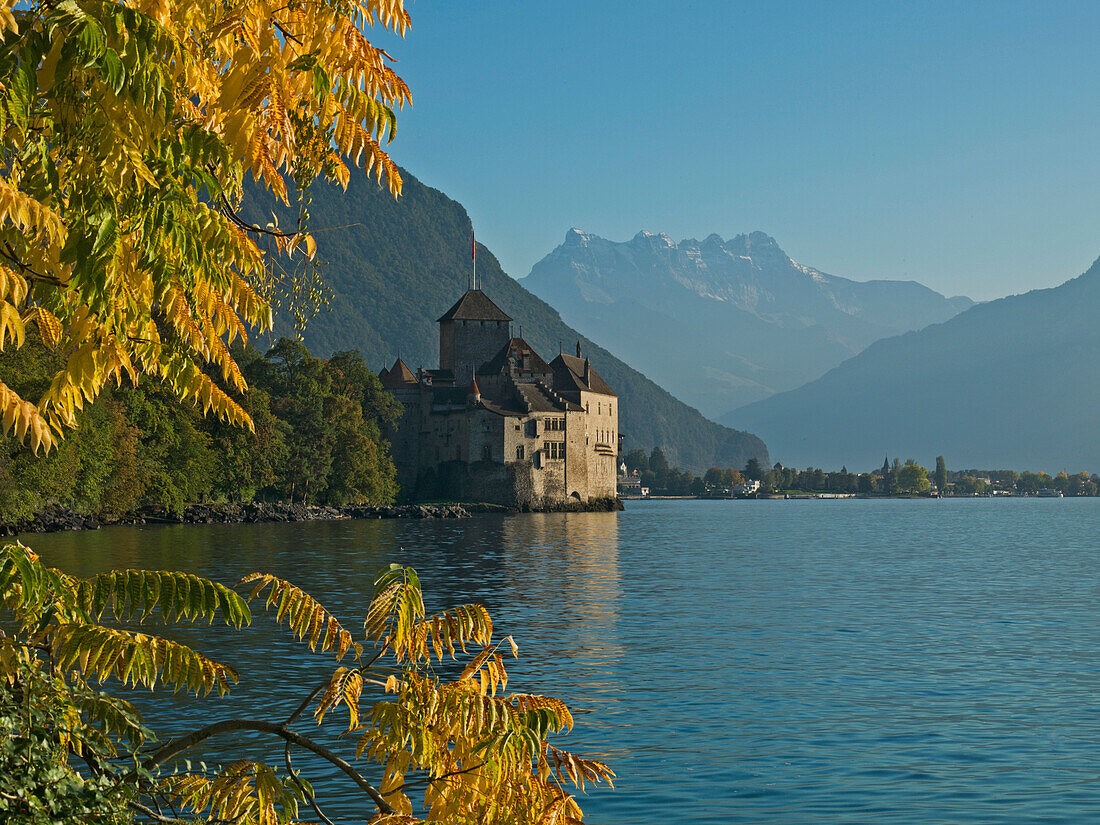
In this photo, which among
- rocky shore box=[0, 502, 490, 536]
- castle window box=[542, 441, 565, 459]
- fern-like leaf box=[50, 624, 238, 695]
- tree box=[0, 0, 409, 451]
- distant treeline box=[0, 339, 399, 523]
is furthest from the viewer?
castle window box=[542, 441, 565, 459]

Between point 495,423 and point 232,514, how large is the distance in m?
40.6

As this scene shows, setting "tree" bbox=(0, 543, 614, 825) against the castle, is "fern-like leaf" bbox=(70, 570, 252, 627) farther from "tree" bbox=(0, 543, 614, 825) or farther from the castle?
the castle

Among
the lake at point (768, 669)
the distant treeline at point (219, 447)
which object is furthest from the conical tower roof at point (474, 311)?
the lake at point (768, 669)

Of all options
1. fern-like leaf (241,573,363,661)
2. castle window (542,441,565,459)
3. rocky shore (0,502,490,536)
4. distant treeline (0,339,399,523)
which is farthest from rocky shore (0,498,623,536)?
fern-like leaf (241,573,363,661)

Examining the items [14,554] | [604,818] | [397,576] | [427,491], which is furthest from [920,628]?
[427,491]

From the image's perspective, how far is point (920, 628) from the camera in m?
34.5

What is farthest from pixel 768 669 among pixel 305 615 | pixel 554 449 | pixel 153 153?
pixel 554 449

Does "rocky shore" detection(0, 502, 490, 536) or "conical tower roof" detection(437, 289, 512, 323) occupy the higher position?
"conical tower roof" detection(437, 289, 512, 323)

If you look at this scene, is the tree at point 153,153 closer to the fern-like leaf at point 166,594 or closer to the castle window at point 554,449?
the fern-like leaf at point 166,594

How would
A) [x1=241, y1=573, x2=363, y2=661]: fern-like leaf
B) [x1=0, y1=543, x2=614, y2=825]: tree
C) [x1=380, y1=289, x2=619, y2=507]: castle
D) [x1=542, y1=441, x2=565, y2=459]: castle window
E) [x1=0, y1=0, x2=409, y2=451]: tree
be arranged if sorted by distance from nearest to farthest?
[x1=0, y1=0, x2=409, y2=451]: tree, [x1=0, y1=543, x2=614, y2=825]: tree, [x1=241, y1=573, x2=363, y2=661]: fern-like leaf, [x1=380, y1=289, x2=619, y2=507]: castle, [x1=542, y1=441, x2=565, y2=459]: castle window

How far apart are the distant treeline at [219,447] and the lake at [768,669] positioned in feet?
27.7

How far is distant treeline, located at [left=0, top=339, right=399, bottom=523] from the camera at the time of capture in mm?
65438

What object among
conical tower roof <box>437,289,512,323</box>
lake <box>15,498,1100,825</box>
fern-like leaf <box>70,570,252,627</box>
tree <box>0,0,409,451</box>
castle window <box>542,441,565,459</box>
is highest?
conical tower roof <box>437,289,512,323</box>

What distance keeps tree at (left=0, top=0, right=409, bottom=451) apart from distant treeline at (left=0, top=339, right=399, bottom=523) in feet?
167
